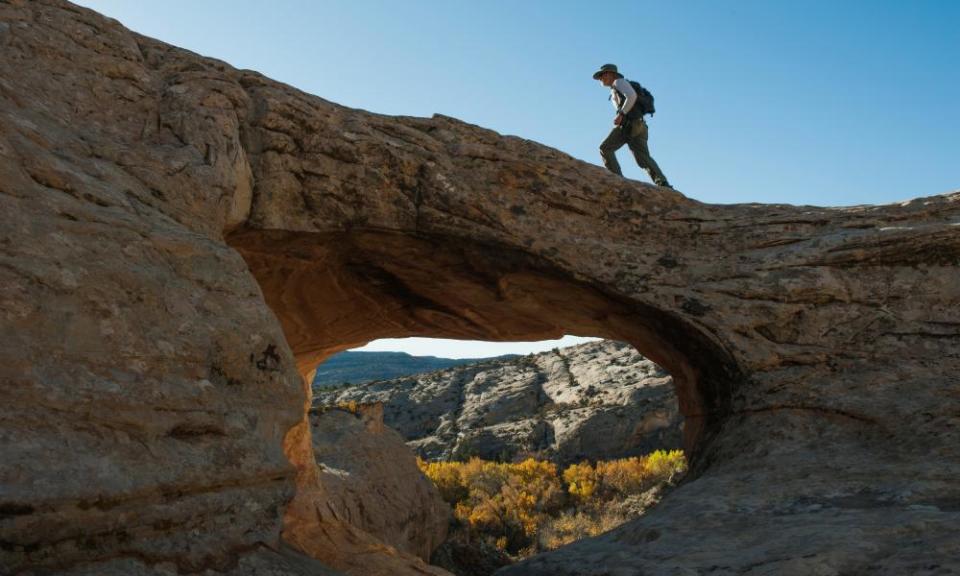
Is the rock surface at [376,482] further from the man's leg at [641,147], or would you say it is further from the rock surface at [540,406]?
the rock surface at [540,406]

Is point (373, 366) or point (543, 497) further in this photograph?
point (373, 366)

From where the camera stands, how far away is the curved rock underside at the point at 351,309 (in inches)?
169

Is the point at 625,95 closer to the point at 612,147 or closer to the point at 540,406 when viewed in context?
the point at 612,147

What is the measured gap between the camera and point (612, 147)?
35.7ft

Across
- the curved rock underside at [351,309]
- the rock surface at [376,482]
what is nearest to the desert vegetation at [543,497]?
the rock surface at [376,482]

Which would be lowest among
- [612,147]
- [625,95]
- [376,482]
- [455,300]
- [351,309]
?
[376,482]

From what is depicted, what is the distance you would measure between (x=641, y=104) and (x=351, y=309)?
17.5 feet

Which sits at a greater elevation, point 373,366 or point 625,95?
point 625,95

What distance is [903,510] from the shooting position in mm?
4996

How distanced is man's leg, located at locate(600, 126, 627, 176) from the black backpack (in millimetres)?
299

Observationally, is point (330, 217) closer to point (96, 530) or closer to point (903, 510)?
point (96, 530)

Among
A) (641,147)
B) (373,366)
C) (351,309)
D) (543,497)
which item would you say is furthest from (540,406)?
(373,366)

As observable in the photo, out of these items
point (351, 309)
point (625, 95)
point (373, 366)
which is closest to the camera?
point (625, 95)

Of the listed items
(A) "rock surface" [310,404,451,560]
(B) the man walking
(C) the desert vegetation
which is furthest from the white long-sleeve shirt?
(C) the desert vegetation
